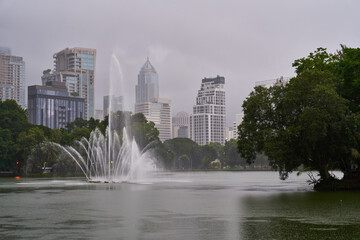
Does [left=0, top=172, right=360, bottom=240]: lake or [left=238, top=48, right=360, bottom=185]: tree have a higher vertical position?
[left=238, top=48, right=360, bottom=185]: tree

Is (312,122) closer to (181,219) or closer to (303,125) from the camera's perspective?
(303,125)

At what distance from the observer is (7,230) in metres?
28.5

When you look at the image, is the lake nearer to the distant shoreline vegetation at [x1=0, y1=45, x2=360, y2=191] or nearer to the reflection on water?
the reflection on water

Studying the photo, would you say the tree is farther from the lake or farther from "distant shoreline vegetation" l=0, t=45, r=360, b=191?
the lake

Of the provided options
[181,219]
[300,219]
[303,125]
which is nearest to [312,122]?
[303,125]

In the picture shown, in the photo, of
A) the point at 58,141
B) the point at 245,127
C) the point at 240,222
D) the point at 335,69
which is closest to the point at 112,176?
the point at 245,127

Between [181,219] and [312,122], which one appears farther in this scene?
[312,122]

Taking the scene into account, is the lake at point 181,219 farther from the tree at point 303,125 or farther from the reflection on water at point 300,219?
the tree at point 303,125

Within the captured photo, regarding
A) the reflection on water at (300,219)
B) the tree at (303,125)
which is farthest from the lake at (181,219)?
the tree at (303,125)

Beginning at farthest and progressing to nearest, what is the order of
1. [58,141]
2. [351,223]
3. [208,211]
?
[58,141]
[208,211]
[351,223]

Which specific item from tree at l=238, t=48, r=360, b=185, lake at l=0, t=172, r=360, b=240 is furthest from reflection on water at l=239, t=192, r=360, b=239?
tree at l=238, t=48, r=360, b=185

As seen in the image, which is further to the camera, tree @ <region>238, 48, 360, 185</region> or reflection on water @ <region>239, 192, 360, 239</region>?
tree @ <region>238, 48, 360, 185</region>

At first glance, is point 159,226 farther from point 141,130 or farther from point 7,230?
point 141,130

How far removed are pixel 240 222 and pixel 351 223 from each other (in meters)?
6.76
